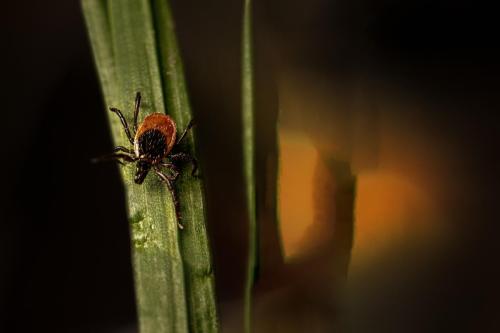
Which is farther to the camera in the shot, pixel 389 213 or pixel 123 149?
pixel 389 213

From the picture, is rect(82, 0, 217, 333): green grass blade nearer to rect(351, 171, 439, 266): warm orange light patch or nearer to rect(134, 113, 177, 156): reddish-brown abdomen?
rect(134, 113, 177, 156): reddish-brown abdomen

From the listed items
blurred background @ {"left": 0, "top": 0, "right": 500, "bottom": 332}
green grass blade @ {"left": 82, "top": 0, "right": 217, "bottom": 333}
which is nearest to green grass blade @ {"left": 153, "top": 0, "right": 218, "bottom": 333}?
green grass blade @ {"left": 82, "top": 0, "right": 217, "bottom": 333}

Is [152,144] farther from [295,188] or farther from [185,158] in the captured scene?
[295,188]

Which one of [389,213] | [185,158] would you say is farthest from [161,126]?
[389,213]

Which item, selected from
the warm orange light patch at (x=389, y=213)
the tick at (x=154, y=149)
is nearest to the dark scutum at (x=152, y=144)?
the tick at (x=154, y=149)

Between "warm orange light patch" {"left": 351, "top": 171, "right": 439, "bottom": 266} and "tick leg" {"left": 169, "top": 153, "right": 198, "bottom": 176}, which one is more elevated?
"tick leg" {"left": 169, "top": 153, "right": 198, "bottom": 176}

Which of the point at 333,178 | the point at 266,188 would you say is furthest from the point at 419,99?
the point at 266,188
